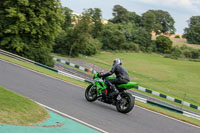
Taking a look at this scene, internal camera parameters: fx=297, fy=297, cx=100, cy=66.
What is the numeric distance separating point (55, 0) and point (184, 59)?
252 feet

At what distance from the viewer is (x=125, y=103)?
11414 mm

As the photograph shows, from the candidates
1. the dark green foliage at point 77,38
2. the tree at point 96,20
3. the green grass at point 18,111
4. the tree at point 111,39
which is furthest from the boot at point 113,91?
the tree at point 96,20

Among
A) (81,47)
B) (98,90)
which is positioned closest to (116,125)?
(98,90)

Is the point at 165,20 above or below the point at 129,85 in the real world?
above

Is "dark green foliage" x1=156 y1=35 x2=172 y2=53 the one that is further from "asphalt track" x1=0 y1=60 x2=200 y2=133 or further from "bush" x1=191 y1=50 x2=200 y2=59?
"asphalt track" x1=0 y1=60 x2=200 y2=133

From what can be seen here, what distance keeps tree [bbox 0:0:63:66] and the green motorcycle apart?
74.2ft

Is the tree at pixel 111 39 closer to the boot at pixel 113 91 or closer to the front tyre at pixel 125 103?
the boot at pixel 113 91

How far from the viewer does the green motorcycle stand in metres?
11.2

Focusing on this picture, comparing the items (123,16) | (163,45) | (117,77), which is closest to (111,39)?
(163,45)

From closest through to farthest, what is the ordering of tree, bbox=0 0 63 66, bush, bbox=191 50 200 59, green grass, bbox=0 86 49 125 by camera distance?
1. green grass, bbox=0 86 49 125
2. tree, bbox=0 0 63 66
3. bush, bbox=191 50 200 59

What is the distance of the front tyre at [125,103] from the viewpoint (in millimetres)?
11078

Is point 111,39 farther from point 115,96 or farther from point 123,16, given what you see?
point 115,96

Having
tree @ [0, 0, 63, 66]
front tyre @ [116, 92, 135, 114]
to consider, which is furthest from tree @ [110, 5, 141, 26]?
front tyre @ [116, 92, 135, 114]

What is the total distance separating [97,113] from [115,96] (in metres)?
1.29
